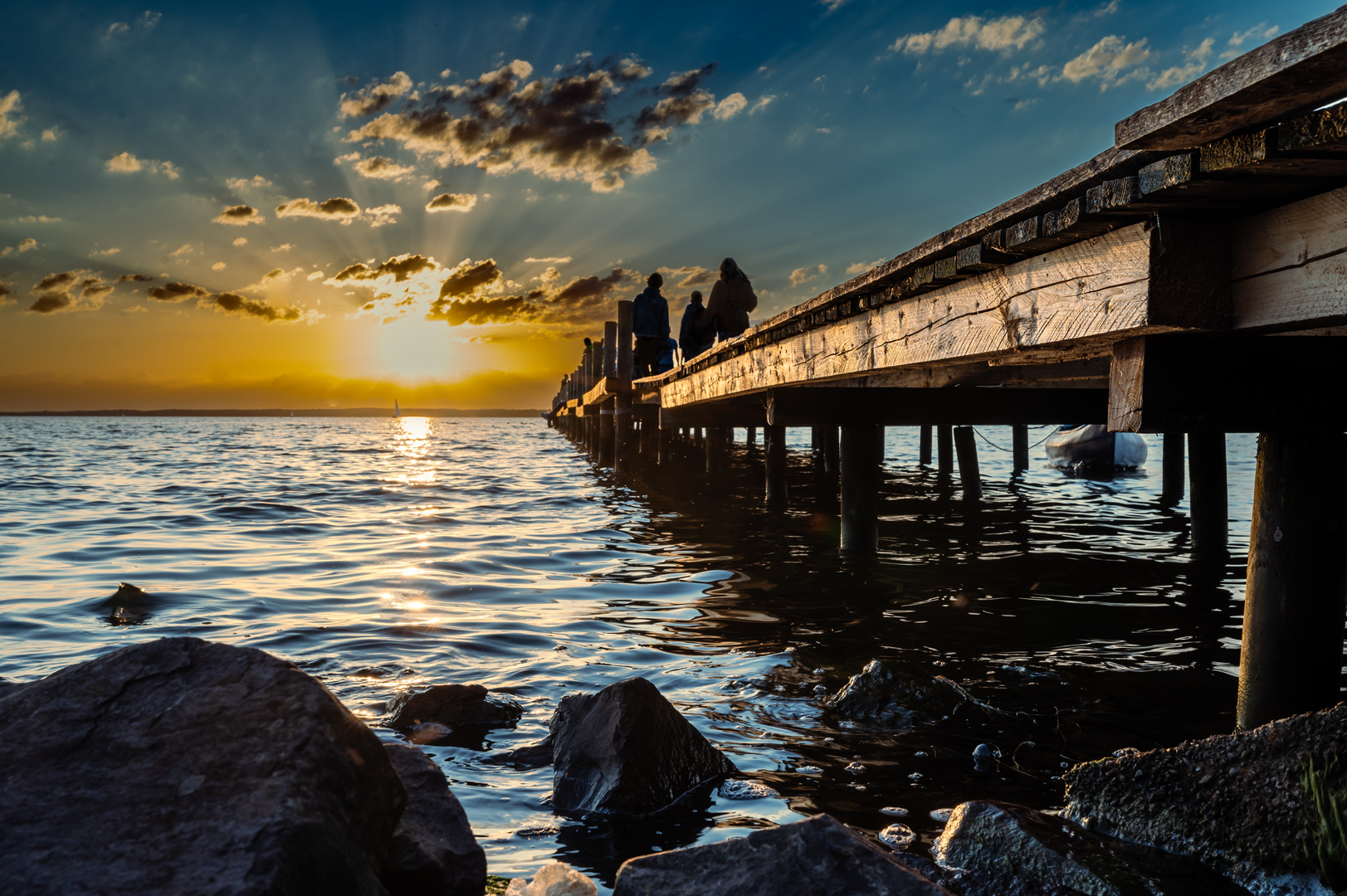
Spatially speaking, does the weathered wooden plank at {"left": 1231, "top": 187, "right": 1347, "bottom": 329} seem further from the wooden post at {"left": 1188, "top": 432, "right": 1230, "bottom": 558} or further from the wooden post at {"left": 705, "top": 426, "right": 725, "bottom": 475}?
the wooden post at {"left": 705, "top": 426, "right": 725, "bottom": 475}

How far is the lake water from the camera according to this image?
135 inches

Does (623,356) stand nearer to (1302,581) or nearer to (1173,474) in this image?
(1173,474)

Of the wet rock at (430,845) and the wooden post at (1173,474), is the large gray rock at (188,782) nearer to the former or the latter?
the wet rock at (430,845)

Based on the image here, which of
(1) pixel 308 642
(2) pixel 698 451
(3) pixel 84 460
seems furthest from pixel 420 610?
(3) pixel 84 460

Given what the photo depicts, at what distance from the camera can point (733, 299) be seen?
1366 centimetres

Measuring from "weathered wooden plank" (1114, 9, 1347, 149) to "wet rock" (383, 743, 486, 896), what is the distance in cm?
275

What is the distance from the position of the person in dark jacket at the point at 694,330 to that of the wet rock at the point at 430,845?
12.2 m

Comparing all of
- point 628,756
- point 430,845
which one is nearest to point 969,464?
point 628,756

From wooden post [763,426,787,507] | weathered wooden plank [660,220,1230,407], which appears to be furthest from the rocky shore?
wooden post [763,426,787,507]

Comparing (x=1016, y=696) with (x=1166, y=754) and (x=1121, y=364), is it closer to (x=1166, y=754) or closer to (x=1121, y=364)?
(x=1166, y=754)

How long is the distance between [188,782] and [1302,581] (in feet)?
12.8

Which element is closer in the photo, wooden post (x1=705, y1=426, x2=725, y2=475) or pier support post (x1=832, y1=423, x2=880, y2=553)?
pier support post (x1=832, y1=423, x2=880, y2=553)

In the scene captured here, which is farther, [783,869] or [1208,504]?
A: [1208,504]

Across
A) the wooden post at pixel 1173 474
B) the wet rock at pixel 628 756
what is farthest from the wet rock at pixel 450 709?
the wooden post at pixel 1173 474
